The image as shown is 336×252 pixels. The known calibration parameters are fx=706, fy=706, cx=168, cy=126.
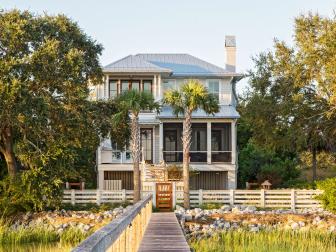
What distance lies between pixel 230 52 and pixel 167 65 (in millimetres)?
3967

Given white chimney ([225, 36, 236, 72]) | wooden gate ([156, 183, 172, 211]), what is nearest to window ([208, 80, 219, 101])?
white chimney ([225, 36, 236, 72])

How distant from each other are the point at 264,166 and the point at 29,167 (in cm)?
1713

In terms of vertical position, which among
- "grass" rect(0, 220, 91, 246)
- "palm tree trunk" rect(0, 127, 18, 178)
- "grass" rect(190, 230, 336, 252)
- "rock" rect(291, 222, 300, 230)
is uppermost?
"palm tree trunk" rect(0, 127, 18, 178)

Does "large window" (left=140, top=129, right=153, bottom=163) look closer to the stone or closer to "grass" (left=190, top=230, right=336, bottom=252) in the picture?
the stone

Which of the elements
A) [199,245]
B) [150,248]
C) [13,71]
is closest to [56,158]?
[13,71]

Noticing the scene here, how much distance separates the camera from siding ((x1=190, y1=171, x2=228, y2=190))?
40469 mm

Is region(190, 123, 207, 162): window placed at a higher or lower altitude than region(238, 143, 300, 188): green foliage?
higher

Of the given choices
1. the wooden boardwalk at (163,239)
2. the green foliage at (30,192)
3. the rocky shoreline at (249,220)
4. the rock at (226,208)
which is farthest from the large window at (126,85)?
the wooden boardwalk at (163,239)

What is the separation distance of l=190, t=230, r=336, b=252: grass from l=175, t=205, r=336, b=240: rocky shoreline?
1150 millimetres

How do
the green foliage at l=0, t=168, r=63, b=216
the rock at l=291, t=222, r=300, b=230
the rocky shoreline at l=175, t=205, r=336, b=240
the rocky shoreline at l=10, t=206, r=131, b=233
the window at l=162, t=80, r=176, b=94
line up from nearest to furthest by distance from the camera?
the rocky shoreline at l=175, t=205, r=336, b=240
the rock at l=291, t=222, r=300, b=230
the rocky shoreline at l=10, t=206, r=131, b=233
the green foliage at l=0, t=168, r=63, b=216
the window at l=162, t=80, r=176, b=94

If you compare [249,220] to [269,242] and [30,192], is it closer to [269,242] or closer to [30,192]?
[269,242]

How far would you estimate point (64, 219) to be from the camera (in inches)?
1121

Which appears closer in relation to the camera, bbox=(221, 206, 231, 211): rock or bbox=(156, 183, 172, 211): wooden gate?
bbox=(221, 206, 231, 211): rock

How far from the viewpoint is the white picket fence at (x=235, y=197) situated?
31969 millimetres
